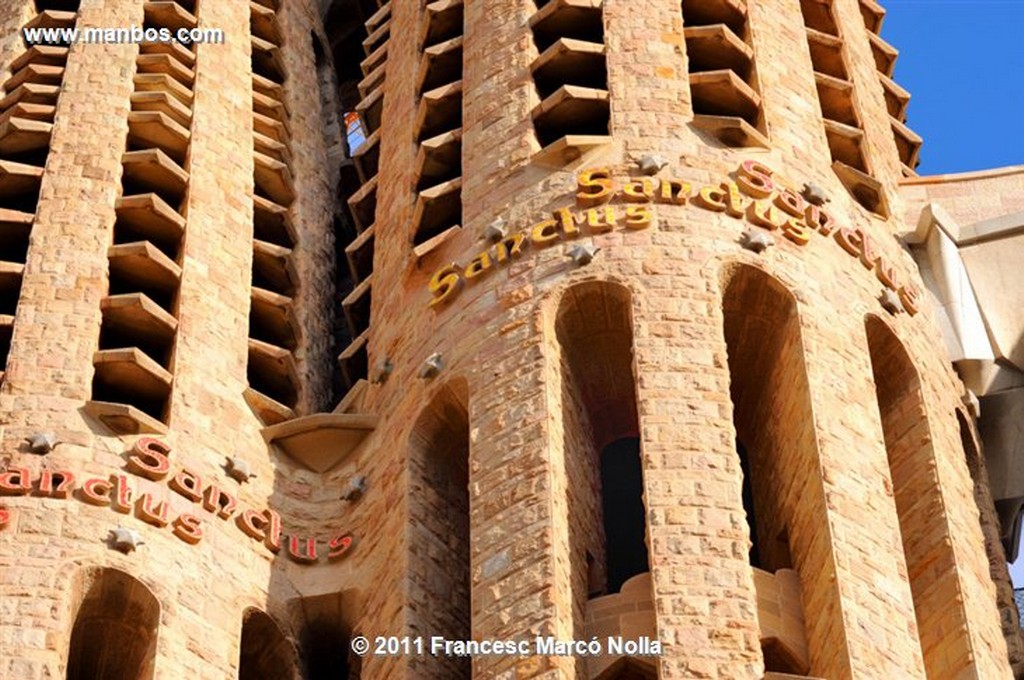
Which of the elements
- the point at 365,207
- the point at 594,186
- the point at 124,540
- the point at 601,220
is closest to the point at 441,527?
the point at 124,540

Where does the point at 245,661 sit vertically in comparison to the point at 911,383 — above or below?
below

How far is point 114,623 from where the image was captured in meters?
34.8

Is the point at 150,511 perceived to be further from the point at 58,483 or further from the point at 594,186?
the point at 594,186

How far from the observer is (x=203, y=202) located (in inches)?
1663

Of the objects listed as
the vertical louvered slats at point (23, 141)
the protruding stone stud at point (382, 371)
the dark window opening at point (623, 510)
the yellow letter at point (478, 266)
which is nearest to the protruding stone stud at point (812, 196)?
the yellow letter at point (478, 266)

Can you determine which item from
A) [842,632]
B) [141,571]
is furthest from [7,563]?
[842,632]

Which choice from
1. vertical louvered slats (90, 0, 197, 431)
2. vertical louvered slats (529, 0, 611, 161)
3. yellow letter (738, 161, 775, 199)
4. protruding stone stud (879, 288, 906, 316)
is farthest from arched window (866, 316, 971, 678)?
vertical louvered slats (90, 0, 197, 431)

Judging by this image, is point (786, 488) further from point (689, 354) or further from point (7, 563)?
point (7, 563)

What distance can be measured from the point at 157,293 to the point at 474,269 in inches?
200

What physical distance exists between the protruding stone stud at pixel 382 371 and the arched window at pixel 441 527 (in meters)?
1.79

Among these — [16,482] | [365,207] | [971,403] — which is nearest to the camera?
[16,482]

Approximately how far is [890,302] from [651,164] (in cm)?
309

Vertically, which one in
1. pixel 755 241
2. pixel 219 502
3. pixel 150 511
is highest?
pixel 755 241

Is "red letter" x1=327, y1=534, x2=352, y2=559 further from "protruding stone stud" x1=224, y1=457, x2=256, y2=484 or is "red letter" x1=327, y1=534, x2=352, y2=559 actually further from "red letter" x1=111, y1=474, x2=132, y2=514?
"red letter" x1=111, y1=474, x2=132, y2=514
